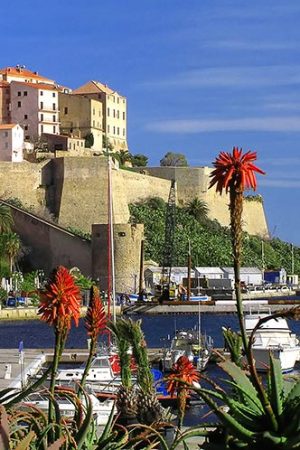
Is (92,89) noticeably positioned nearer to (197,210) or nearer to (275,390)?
(197,210)

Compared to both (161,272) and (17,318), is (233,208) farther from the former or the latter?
(161,272)

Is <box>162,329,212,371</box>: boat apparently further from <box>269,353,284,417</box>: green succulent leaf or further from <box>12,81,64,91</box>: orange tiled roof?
<box>12,81,64,91</box>: orange tiled roof

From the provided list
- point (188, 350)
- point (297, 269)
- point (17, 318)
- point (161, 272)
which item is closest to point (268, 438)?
point (188, 350)

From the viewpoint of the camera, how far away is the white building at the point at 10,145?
212ft

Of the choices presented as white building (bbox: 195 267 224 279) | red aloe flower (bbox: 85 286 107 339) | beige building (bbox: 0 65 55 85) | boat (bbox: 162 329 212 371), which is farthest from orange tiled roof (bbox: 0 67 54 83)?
red aloe flower (bbox: 85 286 107 339)

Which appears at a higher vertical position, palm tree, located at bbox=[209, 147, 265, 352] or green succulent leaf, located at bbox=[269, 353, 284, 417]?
Result: palm tree, located at bbox=[209, 147, 265, 352]

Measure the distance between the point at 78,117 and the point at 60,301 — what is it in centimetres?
7025

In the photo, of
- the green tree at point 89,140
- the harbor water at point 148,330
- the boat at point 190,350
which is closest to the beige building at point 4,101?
the green tree at point 89,140

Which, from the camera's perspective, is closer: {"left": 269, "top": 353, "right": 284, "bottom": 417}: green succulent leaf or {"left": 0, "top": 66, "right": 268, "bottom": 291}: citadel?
{"left": 269, "top": 353, "right": 284, "bottom": 417}: green succulent leaf

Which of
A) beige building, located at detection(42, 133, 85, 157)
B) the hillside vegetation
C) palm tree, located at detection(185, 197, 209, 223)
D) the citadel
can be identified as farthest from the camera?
palm tree, located at detection(185, 197, 209, 223)

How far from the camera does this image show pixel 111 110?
7856 centimetres

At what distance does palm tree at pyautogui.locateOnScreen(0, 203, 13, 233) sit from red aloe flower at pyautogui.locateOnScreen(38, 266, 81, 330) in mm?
52292

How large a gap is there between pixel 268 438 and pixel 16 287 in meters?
50.8

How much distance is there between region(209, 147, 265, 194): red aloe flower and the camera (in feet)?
11.5
